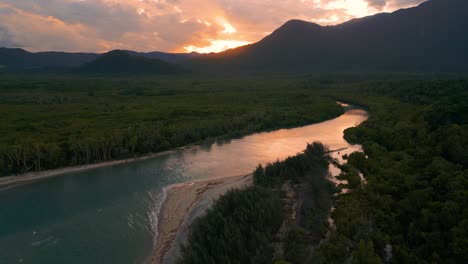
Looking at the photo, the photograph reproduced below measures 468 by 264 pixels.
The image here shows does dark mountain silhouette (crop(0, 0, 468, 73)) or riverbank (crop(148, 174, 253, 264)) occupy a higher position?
dark mountain silhouette (crop(0, 0, 468, 73))

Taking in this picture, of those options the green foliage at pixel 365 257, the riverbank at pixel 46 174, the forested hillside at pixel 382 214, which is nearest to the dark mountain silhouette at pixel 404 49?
the forested hillside at pixel 382 214

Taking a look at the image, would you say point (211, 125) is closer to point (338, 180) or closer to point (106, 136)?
point (106, 136)

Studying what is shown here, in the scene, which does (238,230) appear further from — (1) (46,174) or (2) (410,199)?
(1) (46,174)

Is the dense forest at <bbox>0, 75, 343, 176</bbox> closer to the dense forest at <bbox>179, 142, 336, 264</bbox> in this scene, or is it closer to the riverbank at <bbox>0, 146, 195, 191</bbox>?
the riverbank at <bbox>0, 146, 195, 191</bbox>

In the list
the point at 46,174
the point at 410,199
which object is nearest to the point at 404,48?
the point at 410,199

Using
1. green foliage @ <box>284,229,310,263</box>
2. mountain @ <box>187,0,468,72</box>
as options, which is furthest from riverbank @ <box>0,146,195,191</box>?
mountain @ <box>187,0,468,72</box>

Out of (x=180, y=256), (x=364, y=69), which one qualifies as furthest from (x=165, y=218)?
(x=364, y=69)
